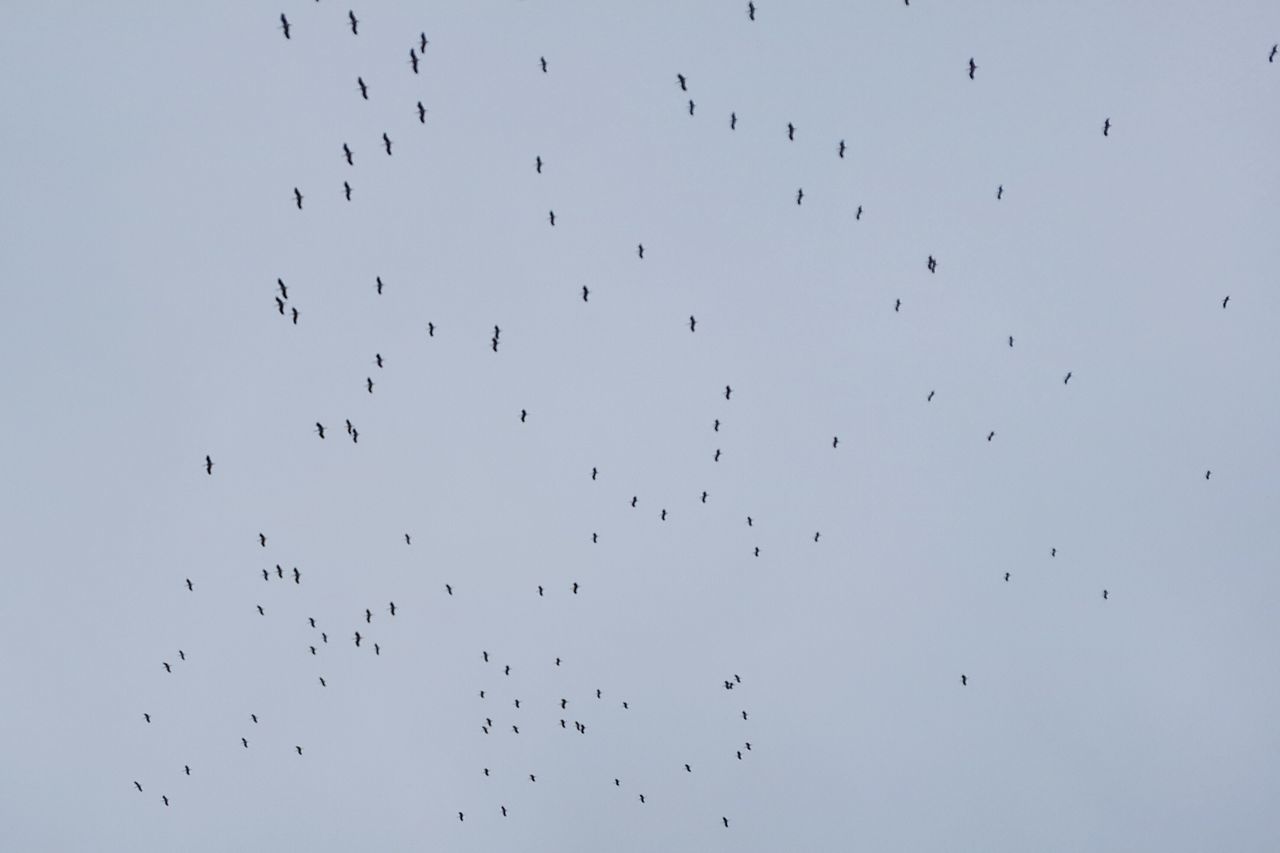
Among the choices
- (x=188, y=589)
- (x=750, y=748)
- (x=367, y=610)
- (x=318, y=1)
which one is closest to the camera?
(x=318, y=1)

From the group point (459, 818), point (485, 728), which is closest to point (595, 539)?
point (485, 728)

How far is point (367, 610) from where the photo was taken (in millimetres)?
67250

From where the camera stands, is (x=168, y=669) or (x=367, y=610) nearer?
(x=367, y=610)

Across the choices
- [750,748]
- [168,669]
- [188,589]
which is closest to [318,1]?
[188,589]

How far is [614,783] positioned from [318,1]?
57.6 meters

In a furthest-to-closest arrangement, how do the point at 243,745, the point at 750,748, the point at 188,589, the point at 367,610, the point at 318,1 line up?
1. the point at 750,748
2. the point at 243,745
3. the point at 188,589
4. the point at 367,610
5. the point at 318,1

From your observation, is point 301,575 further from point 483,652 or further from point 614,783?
point 614,783

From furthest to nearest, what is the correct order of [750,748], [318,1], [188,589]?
[750,748], [188,589], [318,1]

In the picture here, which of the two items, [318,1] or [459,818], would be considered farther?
[459,818]

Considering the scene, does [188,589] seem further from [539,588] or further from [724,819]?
[724,819]

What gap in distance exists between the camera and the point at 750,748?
84.5 meters

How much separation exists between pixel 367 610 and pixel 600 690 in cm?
2099

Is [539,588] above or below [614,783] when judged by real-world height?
above

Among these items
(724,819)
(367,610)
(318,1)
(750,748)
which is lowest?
(724,819)
